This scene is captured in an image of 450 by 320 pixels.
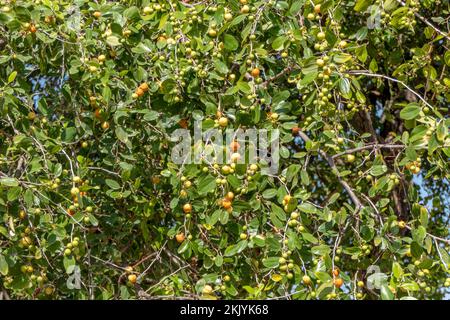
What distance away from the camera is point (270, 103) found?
2.20 meters

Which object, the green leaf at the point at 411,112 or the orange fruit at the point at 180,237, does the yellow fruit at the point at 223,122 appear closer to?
the orange fruit at the point at 180,237

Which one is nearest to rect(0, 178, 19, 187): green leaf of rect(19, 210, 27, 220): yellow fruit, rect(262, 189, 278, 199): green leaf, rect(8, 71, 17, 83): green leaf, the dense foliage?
the dense foliage

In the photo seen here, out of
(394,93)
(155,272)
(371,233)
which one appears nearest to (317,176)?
(394,93)

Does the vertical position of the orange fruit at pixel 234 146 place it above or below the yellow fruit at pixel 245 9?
below

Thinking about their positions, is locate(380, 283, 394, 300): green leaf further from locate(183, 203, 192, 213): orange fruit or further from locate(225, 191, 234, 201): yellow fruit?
locate(183, 203, 192, 213): orange fruit

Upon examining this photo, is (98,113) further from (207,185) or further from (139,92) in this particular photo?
(207,185)

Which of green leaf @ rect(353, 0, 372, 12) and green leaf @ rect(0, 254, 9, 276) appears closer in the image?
green leaf @ rect(0, 254, 9, 276)

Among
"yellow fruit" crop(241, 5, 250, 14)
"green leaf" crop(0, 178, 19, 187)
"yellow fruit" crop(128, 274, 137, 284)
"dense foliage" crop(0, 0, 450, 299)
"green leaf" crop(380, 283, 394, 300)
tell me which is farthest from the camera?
"yellow fruit" crop(128, 274, 137, 284)

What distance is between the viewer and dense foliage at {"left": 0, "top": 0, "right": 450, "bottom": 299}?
1.96m

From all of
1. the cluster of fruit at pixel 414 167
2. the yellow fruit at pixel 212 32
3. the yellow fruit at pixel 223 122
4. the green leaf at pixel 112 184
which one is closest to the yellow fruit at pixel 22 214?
the green leaf at pixel 112 184

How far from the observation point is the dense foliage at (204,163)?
6.43ft

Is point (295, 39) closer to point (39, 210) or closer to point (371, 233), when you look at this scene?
point (371, 233)
